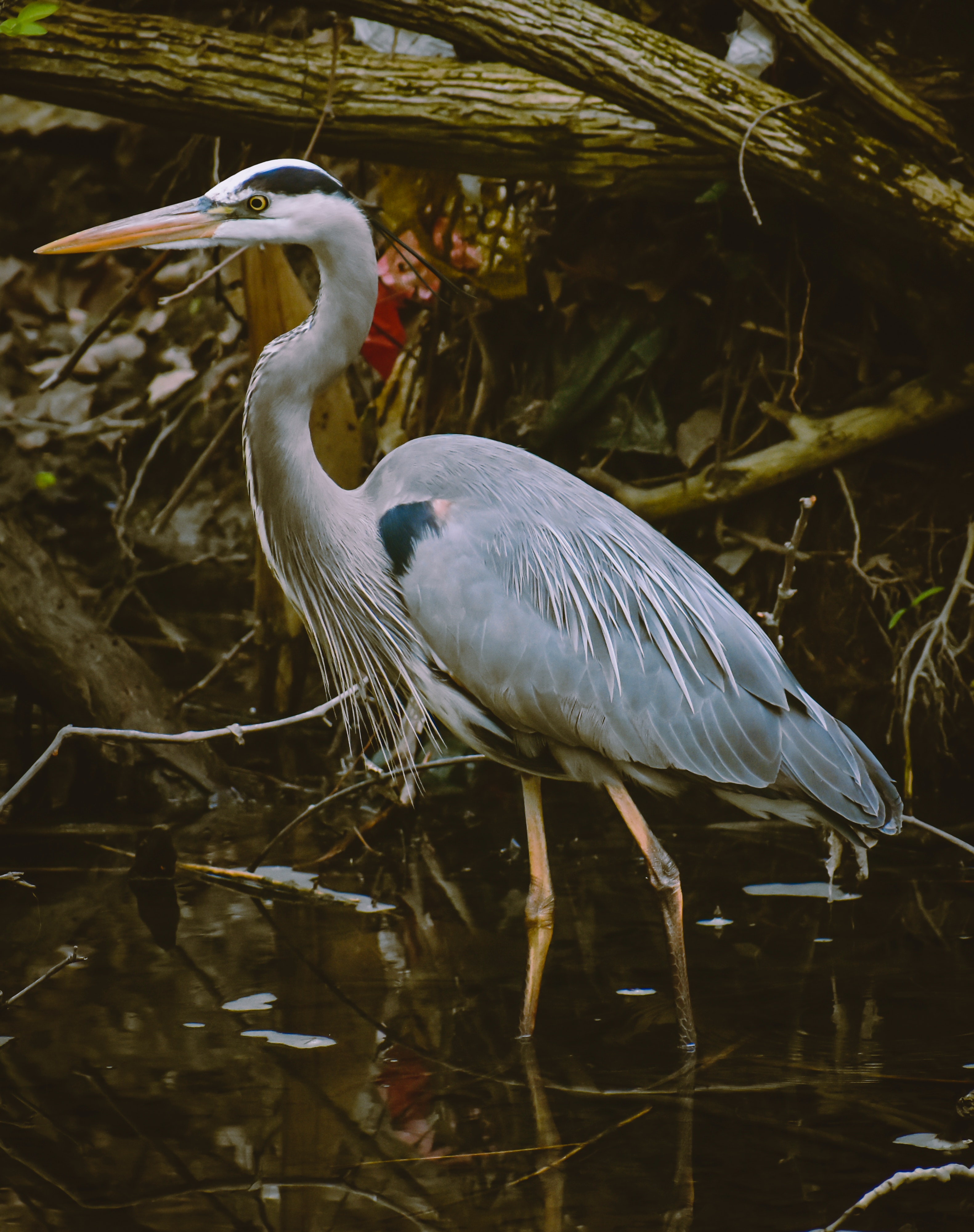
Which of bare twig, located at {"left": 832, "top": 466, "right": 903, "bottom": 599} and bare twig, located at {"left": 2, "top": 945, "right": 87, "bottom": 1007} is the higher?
bare twig, located at {"left": 832, "top": 466, "right": 903, "bottom": 599}

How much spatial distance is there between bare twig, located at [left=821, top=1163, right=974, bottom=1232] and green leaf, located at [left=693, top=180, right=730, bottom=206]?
9.92ft

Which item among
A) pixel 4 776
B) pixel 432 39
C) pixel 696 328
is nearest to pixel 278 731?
pixel 4 776

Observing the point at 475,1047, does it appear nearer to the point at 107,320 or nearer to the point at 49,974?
the point at 49,974

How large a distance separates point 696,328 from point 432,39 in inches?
55.6

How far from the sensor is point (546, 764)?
10.1ft

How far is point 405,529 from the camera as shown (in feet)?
9.84

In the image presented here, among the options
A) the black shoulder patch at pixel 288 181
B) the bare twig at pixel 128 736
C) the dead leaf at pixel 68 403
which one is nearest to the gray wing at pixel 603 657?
the bare twig at pixel 128 736

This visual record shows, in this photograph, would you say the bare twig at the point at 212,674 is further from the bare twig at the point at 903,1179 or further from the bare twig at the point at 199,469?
the bare twig at the point at 903,1179

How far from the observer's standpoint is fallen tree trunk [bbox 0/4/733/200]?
12.7 ft

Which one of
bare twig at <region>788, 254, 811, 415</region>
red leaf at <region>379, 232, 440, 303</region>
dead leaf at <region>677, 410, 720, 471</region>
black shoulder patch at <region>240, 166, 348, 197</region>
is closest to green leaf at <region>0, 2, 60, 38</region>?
black shoulder patch at <region>240, 166, 348, 197</region>

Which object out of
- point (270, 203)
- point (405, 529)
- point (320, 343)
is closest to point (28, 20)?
point (270, 203)

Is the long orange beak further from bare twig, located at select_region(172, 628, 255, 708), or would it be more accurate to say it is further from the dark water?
bare twig, located at select_region(172, 628, 255, 708)

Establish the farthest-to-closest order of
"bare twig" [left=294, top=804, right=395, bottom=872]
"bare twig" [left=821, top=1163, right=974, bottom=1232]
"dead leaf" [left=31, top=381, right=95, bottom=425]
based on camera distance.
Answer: "dead leaf" [left=31, top=381, right=95, bottom=425]
"bare twig" [left=294, top=804, right=395, bottom=872]
"bare twig" [left=821, top=1163, right=974, bottom=1232]

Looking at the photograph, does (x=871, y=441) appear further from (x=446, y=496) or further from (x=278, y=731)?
(x=278, y=731)
